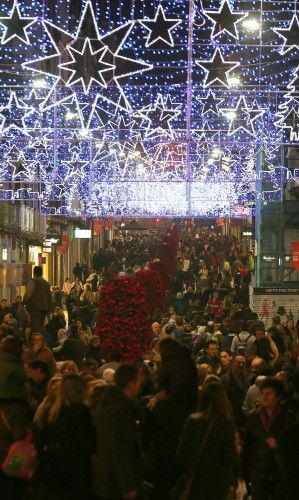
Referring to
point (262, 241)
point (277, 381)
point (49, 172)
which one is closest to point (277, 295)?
point (262, 241)

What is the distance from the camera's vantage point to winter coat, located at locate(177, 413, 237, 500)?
9141mm

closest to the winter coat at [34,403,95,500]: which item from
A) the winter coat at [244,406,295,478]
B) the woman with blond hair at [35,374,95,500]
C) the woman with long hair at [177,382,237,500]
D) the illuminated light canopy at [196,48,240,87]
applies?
the woman with blond hair at [35,374,95,500]

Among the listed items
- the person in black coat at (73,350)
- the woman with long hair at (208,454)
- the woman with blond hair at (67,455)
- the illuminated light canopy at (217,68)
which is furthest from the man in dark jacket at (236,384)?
the illuminated light canopy at (217,68)

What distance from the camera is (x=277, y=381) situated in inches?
425

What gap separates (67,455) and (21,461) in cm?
37

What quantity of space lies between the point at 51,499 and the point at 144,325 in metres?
11.8

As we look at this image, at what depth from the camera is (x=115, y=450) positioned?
9320 mm

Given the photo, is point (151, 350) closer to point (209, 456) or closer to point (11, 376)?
point (11, 376)

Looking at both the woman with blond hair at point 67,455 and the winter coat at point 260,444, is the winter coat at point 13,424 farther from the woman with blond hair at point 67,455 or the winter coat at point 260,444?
the winter coat at point 260,444

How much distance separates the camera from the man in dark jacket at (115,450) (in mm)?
9266

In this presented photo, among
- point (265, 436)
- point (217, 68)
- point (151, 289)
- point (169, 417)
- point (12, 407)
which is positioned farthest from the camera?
point (217, 68)

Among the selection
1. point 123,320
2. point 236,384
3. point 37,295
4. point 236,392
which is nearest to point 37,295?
point 37,295

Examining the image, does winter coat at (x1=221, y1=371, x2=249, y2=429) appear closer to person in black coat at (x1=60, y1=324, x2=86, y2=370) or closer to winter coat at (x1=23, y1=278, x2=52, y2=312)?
person in black coat at (x1=60, y1=324, x2=86, y2=370)

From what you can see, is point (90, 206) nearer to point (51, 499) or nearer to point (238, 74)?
point (238, 74)
